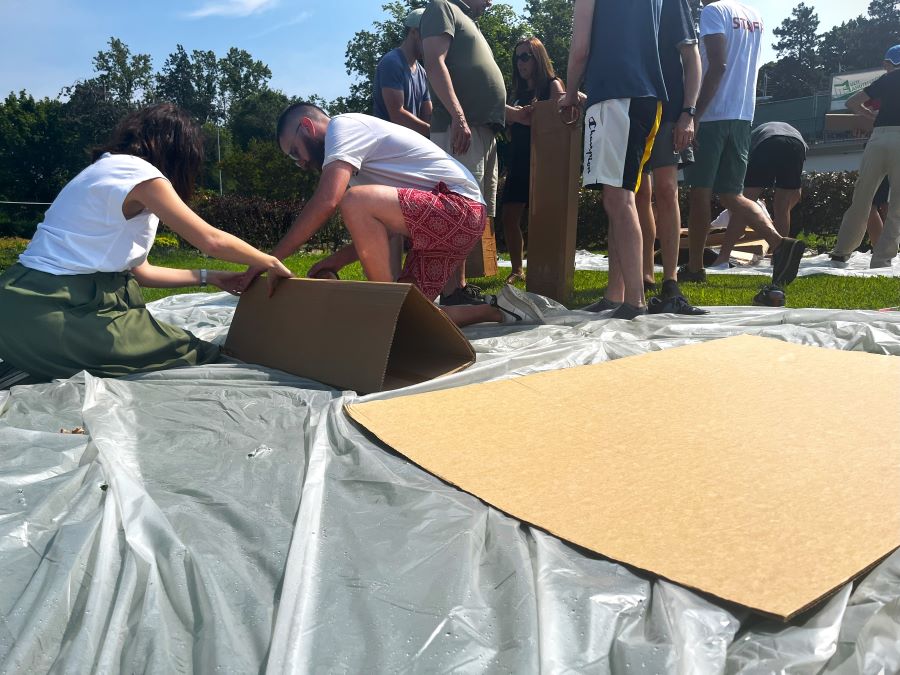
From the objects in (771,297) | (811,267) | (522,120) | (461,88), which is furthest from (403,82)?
(811,267)

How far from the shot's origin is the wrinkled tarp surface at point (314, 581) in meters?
0.86

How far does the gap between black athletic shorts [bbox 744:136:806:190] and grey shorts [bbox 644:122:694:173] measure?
8.69 feet

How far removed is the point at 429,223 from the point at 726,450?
1.50 metres

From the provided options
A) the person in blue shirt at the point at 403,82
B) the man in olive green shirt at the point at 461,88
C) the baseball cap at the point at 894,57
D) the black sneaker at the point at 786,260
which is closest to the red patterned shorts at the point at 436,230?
the man in olive green shirt at the point at 461,88

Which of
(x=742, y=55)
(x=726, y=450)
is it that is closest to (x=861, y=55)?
(x=742, y=55)

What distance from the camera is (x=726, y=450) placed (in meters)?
1.54

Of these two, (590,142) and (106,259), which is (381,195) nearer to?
(106,259)

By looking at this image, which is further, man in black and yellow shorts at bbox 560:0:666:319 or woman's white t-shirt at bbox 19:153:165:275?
man in black and yellow shorts at bbox 560:0:666:319

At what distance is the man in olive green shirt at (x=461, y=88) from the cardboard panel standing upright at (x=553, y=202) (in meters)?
0.29

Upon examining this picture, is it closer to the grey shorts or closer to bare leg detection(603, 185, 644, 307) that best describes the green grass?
bare leg detection(603, 185, 644, 307)

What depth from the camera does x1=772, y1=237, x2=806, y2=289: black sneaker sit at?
12.4 ft

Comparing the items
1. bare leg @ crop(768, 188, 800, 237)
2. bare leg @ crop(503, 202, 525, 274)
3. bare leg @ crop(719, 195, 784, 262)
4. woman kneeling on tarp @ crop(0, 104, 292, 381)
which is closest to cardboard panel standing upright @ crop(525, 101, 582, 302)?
bare leg @ crop(503, 202, 525, 274)

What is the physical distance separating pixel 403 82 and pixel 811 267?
346 cm

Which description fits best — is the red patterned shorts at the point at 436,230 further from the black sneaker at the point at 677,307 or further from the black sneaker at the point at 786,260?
the black sneaker at the point at 786,260
